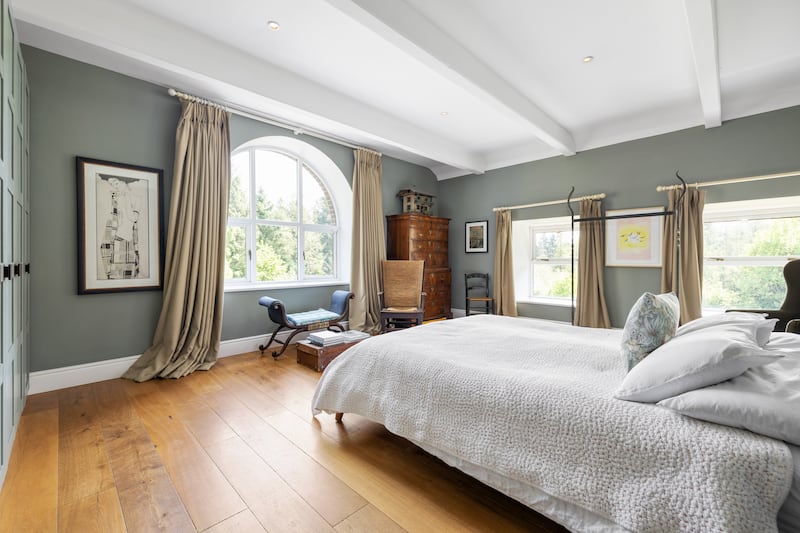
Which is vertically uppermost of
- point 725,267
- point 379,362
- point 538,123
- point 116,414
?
point 538,123

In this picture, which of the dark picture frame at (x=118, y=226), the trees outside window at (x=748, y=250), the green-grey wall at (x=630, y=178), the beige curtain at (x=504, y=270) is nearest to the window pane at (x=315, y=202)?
the dark picture frame at (x=118, y=226)

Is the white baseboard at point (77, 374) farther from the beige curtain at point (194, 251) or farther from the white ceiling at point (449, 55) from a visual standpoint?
the white ceiling at point (449, 55)

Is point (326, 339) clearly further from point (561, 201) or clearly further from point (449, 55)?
point (561, 201)

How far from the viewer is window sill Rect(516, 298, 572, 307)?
4.90 metres

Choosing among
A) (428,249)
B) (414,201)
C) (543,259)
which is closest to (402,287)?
(428,249)

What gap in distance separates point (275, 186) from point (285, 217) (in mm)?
406

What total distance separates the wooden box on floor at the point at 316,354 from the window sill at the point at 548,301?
2.91 meters

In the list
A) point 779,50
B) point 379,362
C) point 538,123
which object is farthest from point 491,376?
point 779,50

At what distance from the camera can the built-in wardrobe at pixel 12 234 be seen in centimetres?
166

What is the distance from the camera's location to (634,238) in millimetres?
4270

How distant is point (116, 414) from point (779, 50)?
5623mm

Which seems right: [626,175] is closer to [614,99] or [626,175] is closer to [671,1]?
[614,99]

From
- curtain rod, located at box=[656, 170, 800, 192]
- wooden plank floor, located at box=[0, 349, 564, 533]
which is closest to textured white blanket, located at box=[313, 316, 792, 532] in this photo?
wooden plank floor, located at box=[0, 349, 564, 533]

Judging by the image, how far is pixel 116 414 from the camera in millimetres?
2330
